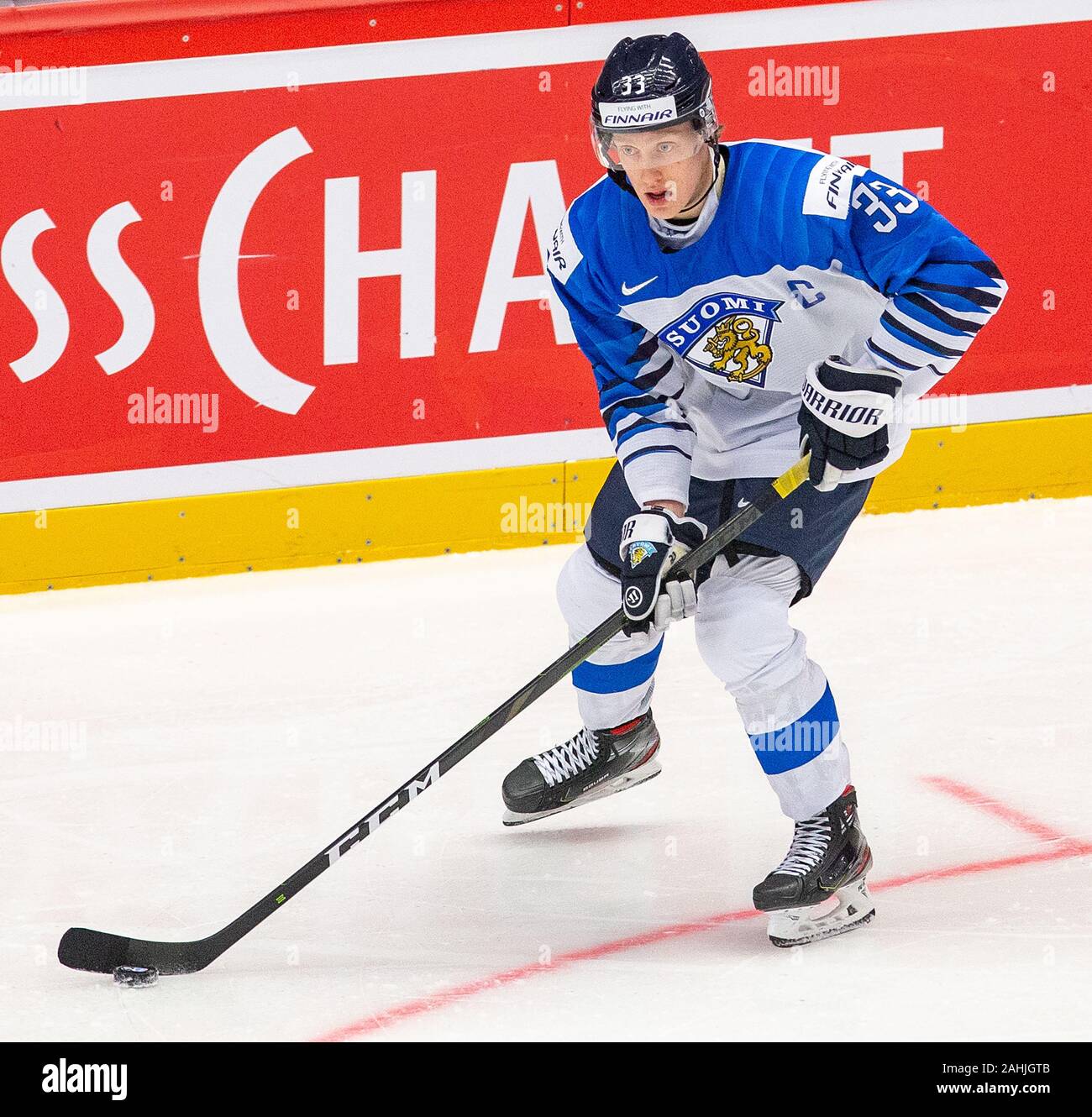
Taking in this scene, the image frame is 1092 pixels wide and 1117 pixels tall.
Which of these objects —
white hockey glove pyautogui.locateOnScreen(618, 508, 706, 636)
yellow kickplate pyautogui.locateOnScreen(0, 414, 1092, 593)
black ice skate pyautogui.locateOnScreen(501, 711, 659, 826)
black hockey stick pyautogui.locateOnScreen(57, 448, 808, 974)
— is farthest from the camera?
yellow kickplate pyautogui.locateOnScreen(0, 414, 1092, 593)

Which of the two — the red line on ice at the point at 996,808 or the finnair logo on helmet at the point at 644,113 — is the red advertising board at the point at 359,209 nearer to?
the red line on ice at the point at 996,808

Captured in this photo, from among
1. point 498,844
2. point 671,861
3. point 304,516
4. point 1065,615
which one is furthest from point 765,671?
point 304,516

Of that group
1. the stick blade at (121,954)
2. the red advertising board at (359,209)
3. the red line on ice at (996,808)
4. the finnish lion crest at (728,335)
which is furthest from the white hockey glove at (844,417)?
the red advertising board at (359,209)

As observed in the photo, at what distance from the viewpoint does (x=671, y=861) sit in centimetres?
312

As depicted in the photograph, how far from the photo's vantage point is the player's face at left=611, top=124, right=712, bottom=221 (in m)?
2.63

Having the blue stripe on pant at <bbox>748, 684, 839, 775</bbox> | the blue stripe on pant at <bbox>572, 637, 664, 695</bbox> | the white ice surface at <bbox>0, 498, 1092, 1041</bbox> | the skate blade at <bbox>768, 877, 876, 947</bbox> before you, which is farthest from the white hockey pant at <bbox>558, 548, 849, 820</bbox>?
the blue stripe on pant at <bbox>572, 637, 664, 695</bbox>

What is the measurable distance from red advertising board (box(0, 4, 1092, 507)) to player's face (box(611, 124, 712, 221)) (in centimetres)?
187

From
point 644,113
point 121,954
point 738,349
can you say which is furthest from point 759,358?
point 121,954

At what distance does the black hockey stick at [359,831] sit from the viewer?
2.67 m

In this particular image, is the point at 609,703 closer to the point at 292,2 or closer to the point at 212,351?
the point at 212,351

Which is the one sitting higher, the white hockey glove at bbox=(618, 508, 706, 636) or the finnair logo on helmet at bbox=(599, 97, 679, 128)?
the finnair logo on helmet at bbox=(599, 97, 679, 128)

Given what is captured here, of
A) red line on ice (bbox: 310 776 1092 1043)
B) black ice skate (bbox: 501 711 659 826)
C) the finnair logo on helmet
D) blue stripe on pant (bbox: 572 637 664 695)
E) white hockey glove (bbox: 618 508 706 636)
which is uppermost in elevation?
the finnair logo on helmet

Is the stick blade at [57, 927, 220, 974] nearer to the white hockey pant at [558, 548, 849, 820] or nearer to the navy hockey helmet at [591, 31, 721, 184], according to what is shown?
the white hockey pant at [558, 548, 849, 820]

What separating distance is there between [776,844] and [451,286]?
189cm
